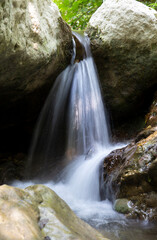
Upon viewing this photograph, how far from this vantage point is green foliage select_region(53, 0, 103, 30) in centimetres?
802

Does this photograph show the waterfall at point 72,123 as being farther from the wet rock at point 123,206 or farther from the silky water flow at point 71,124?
the wet rock at point 123,206

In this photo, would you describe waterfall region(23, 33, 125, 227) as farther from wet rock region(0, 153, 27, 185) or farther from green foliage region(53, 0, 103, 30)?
green foliage region(53, 0, 103, 30)

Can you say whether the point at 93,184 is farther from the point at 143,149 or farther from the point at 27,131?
the point at 27,131

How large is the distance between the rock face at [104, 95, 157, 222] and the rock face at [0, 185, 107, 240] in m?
1.27

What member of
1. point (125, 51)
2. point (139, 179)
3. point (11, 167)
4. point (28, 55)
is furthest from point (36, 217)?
point (125, 51)

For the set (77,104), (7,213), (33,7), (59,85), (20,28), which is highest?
(33,7)

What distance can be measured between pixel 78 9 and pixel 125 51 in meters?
4.16

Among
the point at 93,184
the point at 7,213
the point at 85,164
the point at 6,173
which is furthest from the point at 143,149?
the point at 6,173

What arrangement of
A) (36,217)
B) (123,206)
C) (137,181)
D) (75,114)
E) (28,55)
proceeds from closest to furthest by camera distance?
(36,217) → (123,206) → (137,181) → (28,55) → (75,114)

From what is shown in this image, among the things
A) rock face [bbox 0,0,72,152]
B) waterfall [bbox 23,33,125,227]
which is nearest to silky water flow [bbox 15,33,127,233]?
waterfall [bbox 23,33,125,227]

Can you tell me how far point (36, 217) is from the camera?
155 centimetres

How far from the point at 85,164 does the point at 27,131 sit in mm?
2510

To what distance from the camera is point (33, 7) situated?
3650mm

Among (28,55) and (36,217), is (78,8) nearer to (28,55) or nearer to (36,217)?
(28,55)
